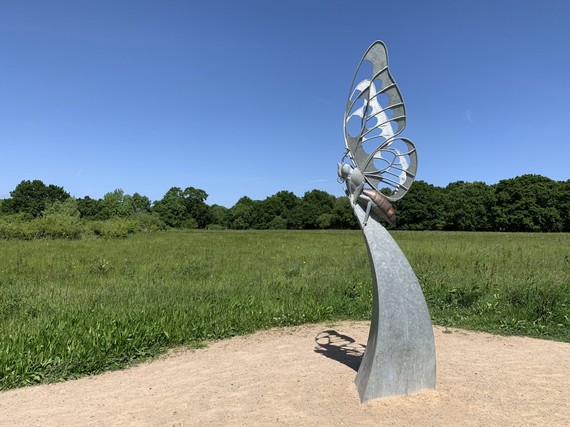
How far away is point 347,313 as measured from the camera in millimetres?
8914

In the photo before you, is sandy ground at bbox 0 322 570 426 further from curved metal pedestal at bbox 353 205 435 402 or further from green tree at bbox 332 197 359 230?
green tree at bbox 332 197 359 230

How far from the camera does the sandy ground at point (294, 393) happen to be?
13.8 ft

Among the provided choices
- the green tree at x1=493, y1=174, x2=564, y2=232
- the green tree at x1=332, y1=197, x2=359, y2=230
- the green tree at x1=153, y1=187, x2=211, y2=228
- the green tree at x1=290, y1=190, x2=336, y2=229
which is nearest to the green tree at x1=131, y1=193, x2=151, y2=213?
the green tree at x1=153, y1=187, x2=211, y2=228

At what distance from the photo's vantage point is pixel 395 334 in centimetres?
460

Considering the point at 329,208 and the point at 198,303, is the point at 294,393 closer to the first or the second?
the point at 198,303

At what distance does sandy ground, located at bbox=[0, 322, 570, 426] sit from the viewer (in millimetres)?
4199

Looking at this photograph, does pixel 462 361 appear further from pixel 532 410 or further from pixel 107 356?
pixel 107 356

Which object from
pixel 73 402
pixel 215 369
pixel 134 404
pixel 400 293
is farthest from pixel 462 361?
pixel 73 402

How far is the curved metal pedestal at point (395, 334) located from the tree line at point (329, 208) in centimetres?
3786

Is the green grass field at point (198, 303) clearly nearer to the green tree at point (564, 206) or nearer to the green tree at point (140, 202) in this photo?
the green tree at point (564, 206)

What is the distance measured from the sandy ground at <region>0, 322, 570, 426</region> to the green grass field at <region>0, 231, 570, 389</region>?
546mm

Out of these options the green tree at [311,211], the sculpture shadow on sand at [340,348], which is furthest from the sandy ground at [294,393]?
the green tree at [311,211]

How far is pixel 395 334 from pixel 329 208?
77443 millimetres

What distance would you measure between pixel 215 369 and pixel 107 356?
168 centimetres
